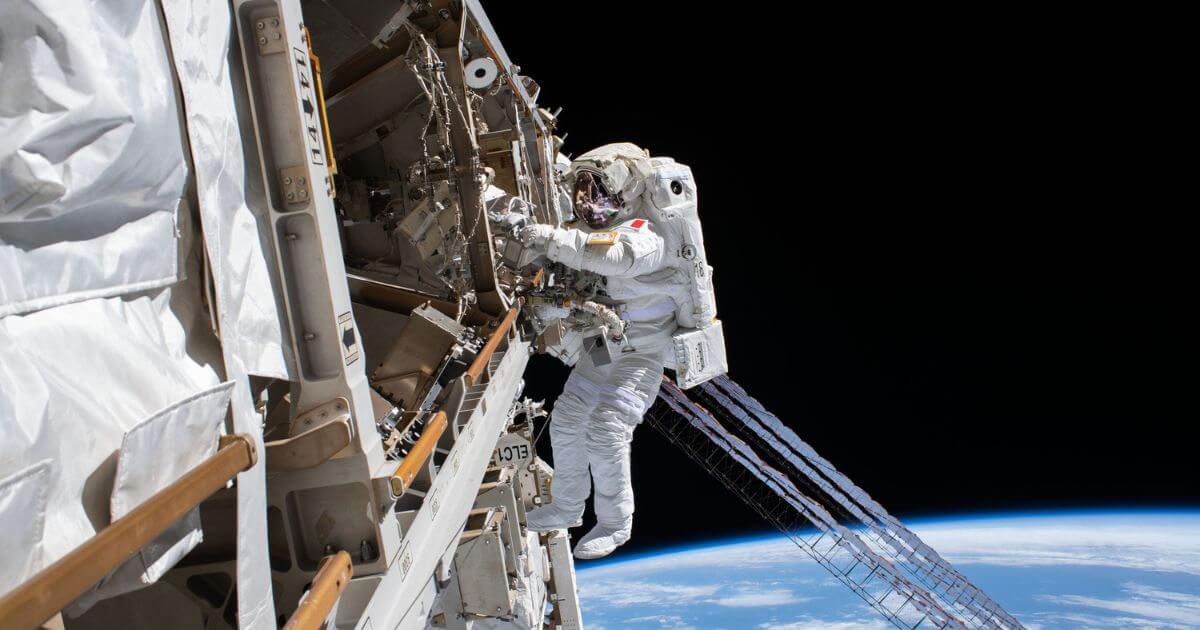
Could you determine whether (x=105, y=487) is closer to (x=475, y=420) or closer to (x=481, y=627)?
(x=475, y=420)

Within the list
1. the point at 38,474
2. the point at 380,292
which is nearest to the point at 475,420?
the point at 380,292

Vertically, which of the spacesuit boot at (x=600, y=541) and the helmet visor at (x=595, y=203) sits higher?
the helmet visor at (x=595, y=203)

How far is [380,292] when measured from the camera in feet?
12.1

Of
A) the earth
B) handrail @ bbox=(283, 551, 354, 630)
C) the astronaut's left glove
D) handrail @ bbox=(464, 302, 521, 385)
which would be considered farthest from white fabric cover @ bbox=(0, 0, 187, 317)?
the earth

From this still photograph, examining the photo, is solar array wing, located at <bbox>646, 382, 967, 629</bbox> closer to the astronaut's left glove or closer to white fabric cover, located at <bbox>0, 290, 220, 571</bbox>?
the astronaut's left glove

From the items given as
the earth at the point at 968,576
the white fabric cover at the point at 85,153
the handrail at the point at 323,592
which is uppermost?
the white fabric cover at the point at 85,153

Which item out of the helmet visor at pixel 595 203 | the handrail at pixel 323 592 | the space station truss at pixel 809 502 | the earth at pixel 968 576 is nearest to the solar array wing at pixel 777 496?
the space station truss at pixel 809 502

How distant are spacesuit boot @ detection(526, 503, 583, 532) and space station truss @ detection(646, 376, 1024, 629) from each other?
3672 mm

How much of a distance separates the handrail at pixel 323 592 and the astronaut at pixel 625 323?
2.61m

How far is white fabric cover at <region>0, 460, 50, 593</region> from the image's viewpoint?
731 millimetres

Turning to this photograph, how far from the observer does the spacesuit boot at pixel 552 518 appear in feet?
14.3

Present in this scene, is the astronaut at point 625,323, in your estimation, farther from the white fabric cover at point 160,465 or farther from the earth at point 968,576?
the earth at point 968,576

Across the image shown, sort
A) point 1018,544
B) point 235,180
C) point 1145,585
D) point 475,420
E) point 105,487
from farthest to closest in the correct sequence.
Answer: point 1018,544, point 1145,585, point 475,420, point 235,180, point 105,487

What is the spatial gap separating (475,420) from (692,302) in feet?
6.43
